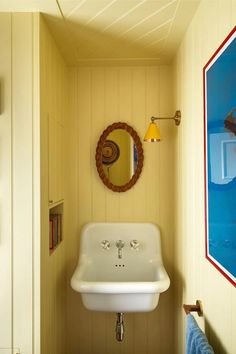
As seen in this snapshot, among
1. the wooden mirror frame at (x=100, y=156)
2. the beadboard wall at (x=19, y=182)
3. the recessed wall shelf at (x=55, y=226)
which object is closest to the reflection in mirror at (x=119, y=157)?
the wooden mirror frame at (x=100, y=156)

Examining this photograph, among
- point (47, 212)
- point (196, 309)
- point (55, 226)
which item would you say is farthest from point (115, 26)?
point (196, 309)

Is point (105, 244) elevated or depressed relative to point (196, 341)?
elevated

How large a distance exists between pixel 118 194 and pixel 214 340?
1.11 m

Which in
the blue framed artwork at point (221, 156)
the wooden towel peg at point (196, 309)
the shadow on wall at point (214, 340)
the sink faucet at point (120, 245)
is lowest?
the shadow on wall at point (214, 340)

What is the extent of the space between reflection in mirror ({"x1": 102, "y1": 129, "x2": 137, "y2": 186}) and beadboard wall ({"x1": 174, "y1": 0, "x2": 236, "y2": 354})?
347 mm

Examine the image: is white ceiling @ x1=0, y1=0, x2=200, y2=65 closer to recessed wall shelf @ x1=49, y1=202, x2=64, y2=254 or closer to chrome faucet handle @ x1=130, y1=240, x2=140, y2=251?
recessed wall shelf @ x1=49, y1=202, x2=64, y2=254

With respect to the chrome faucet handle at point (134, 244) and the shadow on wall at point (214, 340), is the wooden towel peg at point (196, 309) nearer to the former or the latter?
the shadow on wall at point (214, 340)

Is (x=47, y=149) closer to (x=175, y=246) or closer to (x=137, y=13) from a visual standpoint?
(x=137, y=13)

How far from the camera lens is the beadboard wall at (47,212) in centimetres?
138

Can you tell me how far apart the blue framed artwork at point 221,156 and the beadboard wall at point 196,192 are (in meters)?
0.07

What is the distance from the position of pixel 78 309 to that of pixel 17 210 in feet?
3.42

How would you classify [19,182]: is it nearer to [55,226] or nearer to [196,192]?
[55,226]

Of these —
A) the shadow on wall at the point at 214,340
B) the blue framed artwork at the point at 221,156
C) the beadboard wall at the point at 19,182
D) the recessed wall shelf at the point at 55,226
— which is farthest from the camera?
the recessed wall shelf at the point at 55,226

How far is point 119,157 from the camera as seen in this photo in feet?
6.34
